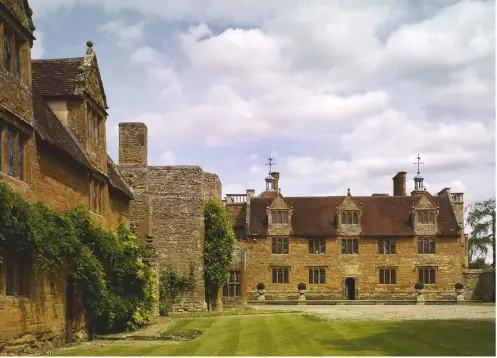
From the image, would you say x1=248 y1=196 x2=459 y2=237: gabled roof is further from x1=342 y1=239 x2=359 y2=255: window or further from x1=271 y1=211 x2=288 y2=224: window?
x1=342 y1=239 x2=359 y2=255: window

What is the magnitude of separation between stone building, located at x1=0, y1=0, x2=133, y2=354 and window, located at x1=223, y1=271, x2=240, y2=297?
19.7 m

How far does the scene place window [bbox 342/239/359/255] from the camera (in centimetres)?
5238

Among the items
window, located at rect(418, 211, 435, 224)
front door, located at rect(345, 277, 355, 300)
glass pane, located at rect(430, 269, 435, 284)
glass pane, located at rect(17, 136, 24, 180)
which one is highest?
glass pane, located at rect(17, 136, 24, 180)

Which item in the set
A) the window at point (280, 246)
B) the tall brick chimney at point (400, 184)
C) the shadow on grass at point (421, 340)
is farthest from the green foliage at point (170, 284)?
the tall brick chimney at point (400, 184)

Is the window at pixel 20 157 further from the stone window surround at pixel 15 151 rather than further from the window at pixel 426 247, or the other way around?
the window at pixel 426 247

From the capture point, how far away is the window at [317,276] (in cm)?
5178

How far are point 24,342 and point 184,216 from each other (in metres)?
17.7

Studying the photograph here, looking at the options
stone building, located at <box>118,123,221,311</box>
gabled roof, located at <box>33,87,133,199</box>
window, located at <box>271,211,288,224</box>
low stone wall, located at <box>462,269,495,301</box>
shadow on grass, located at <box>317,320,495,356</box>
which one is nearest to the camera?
shadow on grass, located at <box>317,320,495,356</box>

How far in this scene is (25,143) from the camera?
14.8 metres

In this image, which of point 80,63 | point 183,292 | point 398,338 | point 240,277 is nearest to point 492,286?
point 240,277

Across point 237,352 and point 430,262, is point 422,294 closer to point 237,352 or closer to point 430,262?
point 430,262

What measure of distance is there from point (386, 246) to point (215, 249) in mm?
23692

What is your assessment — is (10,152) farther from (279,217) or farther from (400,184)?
(400,184)

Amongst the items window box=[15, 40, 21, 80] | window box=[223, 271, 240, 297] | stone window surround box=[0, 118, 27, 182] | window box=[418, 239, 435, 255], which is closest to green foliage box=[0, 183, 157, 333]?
stone window surround box=[0, 118, 27, 182]
